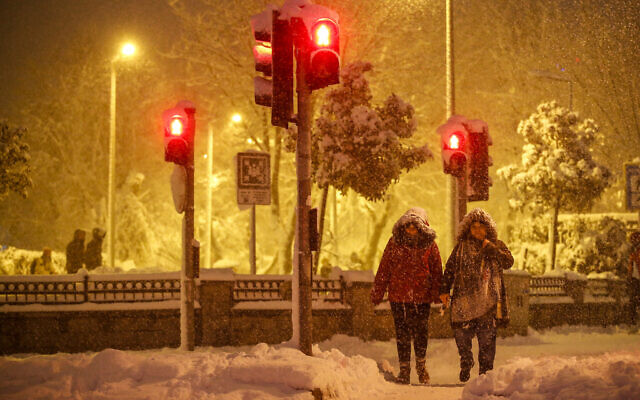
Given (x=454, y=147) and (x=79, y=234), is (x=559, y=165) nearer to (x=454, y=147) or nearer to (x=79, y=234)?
(x=454, y=147)

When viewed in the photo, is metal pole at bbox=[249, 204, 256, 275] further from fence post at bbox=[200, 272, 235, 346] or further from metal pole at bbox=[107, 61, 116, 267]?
metal pole at bbox=[107, 61, 116, 267]

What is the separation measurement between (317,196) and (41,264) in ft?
40.0

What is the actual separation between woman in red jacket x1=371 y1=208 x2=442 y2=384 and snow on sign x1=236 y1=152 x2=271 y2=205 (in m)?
4.11

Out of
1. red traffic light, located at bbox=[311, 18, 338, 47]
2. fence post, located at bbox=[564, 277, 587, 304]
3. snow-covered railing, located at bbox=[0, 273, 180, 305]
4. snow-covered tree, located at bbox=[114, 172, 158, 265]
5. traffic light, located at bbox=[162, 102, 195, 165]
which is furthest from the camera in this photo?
snow-covered tree, located at bbox=[114, 172, 158, 265]

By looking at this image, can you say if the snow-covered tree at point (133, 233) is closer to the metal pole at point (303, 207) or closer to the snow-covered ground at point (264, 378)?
the metal pole at point (303, 207)

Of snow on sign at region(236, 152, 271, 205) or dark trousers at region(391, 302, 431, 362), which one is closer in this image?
dark trousers at region(391, 302, 431, 362)

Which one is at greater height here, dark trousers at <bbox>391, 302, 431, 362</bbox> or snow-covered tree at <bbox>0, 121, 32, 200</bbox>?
snow-covered tree at <bbox>0, 121, 32, 200</bbox>

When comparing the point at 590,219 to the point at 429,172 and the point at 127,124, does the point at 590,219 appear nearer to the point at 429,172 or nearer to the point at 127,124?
the point at 429,172

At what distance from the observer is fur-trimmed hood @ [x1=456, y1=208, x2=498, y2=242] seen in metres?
Answer: 7.80

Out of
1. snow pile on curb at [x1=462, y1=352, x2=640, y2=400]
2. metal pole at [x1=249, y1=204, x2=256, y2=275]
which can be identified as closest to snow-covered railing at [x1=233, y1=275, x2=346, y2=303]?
metal pole at [x1=249, y1=204, x2=256, y2=275]

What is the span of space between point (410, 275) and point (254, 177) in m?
4.65

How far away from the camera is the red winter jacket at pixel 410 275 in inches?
318

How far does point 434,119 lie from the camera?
88.5 feet

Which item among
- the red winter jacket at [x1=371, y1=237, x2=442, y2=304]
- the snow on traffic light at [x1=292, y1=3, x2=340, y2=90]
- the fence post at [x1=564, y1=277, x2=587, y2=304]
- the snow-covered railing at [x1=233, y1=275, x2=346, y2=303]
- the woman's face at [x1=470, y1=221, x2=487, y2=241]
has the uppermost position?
the snow on traffic light at [x1=292, y1=3, x2=340, y2=90]
